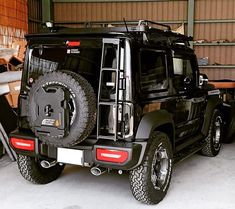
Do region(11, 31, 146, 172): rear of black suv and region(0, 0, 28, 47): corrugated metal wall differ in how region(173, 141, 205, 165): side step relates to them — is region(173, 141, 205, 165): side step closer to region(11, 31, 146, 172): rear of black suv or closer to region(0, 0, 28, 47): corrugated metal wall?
region(11, 31, 146, 172): rear of black suv

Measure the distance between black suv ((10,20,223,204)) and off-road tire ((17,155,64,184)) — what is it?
0.04 ft

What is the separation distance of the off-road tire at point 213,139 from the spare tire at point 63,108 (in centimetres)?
244

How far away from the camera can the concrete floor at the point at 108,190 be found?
3.22 meters

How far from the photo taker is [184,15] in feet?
30.5

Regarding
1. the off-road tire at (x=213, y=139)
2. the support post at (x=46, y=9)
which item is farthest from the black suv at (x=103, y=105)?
the support post at (x=46, y=9)

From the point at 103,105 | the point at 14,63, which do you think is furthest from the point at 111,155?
the point at 14,63

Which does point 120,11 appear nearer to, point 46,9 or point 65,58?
point 46,9

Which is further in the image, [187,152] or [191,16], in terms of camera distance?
[191,16]

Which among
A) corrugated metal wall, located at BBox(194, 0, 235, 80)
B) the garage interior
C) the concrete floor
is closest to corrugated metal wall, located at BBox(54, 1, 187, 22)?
the garage interior

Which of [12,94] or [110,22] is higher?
[110,22]

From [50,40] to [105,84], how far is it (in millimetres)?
736

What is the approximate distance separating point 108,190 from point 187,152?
3.61 feet

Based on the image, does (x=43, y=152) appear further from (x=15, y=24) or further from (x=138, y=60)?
(x=15, y=24)

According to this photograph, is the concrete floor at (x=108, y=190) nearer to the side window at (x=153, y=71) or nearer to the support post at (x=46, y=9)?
the side window at (x=153, y=71)
